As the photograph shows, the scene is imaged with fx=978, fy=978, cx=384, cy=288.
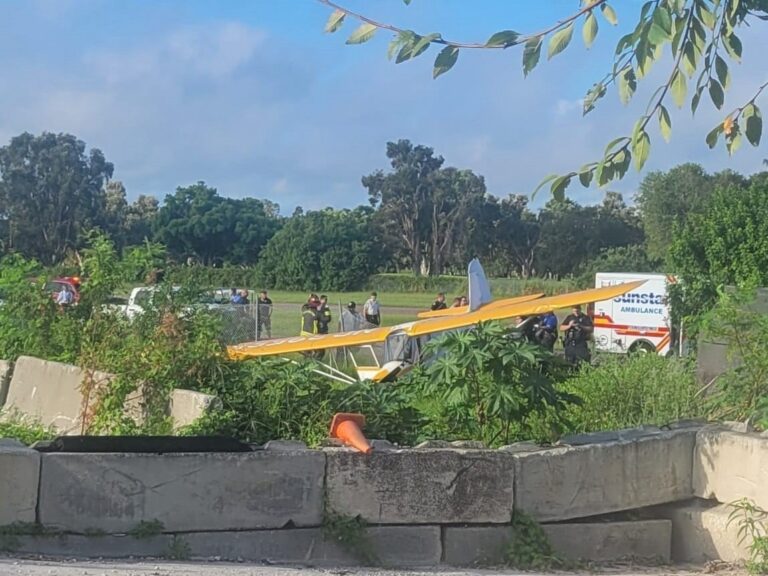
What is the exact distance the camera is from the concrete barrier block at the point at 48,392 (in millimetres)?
8461

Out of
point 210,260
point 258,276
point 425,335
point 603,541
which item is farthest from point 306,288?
point 603,541

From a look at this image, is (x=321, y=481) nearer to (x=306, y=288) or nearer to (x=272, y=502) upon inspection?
(x=272, y=502)

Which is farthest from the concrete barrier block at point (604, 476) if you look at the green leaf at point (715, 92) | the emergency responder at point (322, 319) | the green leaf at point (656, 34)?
the emergency responder at point (322, 319)

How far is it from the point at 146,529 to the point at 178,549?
0.76 ft

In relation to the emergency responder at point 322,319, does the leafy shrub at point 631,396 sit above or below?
below

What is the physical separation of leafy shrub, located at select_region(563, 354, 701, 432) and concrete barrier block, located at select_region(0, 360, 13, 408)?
560cm

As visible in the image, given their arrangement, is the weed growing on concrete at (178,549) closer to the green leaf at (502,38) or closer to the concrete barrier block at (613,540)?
the concrete barrier block at (613,540)

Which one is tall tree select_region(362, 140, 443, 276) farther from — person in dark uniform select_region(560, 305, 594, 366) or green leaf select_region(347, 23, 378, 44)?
green leaf select_region(347, 23, 378, 44)

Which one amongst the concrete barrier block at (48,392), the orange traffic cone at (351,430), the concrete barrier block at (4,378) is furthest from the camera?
the concrete barrier block at (4,378)

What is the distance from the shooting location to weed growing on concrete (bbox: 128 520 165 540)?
5.97 metres

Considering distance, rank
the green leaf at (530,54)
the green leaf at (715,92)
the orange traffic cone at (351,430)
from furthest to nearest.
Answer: the orange traffic cone at (351,430), the green leaf at (715,92), the green leaf at (530,54)

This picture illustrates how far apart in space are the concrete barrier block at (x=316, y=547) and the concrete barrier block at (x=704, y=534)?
176cm

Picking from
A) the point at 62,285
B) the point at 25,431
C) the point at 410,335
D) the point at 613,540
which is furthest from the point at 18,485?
the point at 410,335

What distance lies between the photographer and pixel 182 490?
6.07m
